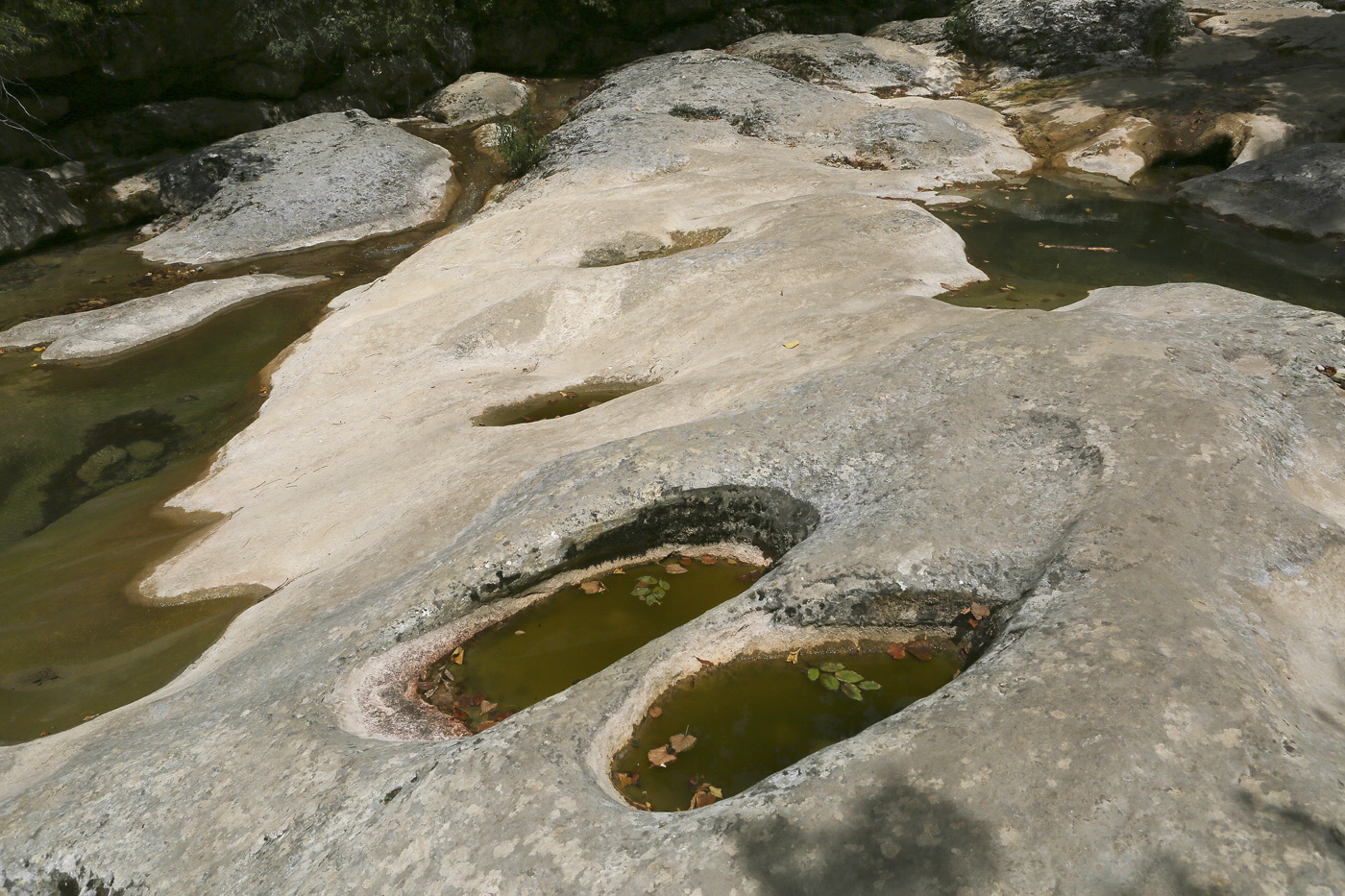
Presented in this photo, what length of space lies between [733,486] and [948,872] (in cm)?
315

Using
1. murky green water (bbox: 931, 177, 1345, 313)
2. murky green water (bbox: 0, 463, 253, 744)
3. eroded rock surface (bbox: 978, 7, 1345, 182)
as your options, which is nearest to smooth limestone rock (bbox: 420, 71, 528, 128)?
eroded rock surface (bbox: 978, 7, 1345, 182)

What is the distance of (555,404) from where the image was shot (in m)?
8.71

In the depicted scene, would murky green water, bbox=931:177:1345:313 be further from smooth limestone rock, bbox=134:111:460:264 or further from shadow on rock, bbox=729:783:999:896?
smooth limestone rock, bbox=134:111:460:264

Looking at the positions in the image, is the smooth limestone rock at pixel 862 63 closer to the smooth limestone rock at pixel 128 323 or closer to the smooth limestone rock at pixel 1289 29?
the smooth limestone rock at pixel 1289 29

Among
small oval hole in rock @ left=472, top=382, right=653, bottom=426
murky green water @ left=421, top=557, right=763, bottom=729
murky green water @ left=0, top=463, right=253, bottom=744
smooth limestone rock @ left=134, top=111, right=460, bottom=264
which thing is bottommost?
murky green water @ left=0, top=463, right=253, bottom=744

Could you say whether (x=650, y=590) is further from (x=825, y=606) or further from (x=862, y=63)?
(x=862, y=63)

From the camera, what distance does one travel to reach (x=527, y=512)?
5695mm

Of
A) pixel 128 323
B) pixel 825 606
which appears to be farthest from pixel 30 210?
pixel 825 606

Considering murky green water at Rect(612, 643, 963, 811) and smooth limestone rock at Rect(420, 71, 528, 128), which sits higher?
smooth limestone rock at Rect(420, 71, 528, 128)

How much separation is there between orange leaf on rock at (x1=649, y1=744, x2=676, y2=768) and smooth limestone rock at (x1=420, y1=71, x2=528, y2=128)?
1974 cm

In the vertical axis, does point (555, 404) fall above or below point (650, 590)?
below

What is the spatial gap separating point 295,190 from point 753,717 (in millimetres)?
15827

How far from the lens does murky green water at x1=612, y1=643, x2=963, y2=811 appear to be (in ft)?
13.1

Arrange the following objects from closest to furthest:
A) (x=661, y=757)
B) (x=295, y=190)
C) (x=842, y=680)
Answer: (x=661, y=757) < (x=842, y=680) < (x=295, y=190)
